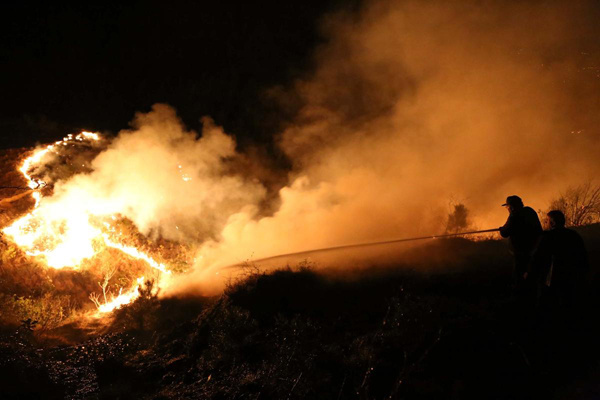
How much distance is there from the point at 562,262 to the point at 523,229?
94 centimetres

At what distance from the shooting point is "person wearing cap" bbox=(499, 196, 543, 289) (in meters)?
4.78

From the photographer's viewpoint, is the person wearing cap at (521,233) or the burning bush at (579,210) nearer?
the person wearing cap at (521,233)

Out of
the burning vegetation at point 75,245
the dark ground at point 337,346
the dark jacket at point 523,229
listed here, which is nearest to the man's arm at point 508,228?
the dark jacket at point 523,229

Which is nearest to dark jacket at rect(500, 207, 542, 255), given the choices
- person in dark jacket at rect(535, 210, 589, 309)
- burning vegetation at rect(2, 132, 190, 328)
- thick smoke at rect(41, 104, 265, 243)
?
person in dark jacket at rect(535, 210, 589, 309)

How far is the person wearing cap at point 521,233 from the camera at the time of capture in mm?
4781


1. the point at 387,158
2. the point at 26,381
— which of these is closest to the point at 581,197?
the point at 387,158

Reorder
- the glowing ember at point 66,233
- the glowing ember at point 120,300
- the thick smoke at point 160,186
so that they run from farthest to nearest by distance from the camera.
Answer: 1. the thick smoke at point 160,186
2. the glowing ember at point 66,233
3. the glowing ember at point 120,300

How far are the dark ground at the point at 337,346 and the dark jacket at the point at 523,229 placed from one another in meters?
0.78

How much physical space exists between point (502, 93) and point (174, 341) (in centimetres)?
1718

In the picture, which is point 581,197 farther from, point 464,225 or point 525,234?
point 525,234

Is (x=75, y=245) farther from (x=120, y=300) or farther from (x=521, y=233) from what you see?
(x=521, y=233)

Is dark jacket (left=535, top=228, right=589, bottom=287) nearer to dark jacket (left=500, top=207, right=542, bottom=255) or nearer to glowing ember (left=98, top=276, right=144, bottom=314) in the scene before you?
dark jacket (left=500, top=207, right=542, bottom=255)

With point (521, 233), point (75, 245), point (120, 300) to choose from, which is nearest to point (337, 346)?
point (521, 233)

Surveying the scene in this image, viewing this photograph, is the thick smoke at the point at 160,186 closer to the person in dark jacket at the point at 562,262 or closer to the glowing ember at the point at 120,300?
the glowing ember at the point at 120,300
